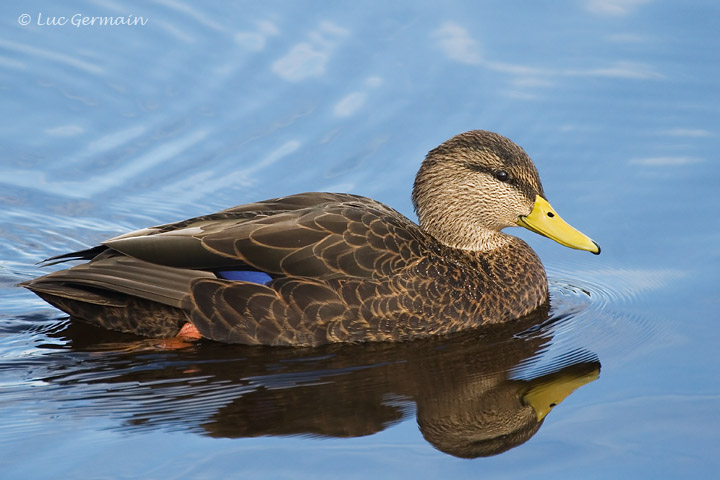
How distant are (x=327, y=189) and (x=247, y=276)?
9.00ft

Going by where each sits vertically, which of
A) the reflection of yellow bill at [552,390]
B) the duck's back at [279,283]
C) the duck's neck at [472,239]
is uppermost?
the duck's neck at [472,239]

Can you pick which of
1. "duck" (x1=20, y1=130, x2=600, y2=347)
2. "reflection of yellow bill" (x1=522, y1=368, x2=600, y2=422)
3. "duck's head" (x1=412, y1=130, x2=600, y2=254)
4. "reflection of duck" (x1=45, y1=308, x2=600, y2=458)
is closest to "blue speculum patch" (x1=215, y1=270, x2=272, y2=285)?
"duck" (x1=20, y1=130, x2=600, y2=347)

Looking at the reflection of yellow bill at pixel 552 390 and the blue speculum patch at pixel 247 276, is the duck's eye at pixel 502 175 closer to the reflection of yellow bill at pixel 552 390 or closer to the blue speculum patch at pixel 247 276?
the reflection of yellow bill at pixel 552 390

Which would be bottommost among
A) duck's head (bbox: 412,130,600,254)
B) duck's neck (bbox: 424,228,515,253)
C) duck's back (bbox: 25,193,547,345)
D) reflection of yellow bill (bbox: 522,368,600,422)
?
reflection of yellow bill (bbox: 522,368,600,422)

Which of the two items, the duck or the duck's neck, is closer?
the duck

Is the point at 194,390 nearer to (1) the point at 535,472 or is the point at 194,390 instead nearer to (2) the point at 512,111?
(1) the point at 535,472

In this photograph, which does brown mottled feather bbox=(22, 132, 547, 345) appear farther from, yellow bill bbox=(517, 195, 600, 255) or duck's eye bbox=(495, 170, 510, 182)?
yellow bill bbox=(517, 195, 600, 255)

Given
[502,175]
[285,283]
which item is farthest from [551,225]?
[285,283]

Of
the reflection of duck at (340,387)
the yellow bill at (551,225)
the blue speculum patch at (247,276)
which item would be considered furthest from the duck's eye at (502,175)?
the blue speculum patch at (247,276)

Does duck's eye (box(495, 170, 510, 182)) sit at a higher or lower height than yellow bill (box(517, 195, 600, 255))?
higher

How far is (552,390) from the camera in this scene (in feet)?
27.8

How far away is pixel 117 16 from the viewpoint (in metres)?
13.9

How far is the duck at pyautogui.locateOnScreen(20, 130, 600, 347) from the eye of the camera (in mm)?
9133

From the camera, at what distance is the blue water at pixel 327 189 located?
24.9 feet
